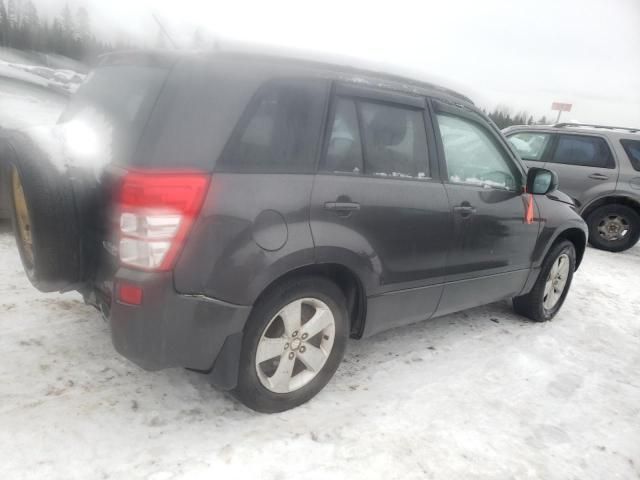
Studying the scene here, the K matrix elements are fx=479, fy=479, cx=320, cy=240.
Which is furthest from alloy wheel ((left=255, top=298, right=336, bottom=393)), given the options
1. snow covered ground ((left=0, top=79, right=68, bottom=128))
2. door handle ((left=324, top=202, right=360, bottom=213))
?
snow covered ground ((left=0, top=79, right=68, bottom=128))

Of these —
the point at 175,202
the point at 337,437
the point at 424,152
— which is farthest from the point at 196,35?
the point at 337,437

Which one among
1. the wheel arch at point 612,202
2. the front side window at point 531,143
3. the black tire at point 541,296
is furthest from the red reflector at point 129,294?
the wheel arch at point 612,202

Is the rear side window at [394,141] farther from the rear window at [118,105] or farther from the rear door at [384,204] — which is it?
the rear window at [118,105]

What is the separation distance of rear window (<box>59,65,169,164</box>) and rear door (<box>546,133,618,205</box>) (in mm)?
7547

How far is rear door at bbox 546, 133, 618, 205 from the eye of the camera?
7.97 meters

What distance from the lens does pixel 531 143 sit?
8.65 metres

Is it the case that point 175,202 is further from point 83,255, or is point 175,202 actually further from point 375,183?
point 375,183

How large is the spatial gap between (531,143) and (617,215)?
1.88 m

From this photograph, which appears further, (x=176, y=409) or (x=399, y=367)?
(x=399, y=367)

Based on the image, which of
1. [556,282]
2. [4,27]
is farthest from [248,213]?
[4,27]

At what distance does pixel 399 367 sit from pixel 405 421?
1.99 feet

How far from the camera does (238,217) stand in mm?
2037

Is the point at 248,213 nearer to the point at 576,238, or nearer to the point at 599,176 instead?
the point at 576,238

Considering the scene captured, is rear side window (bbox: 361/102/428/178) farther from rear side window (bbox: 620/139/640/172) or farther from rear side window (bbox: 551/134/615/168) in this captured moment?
rear side window (bbox: 620/139/640/172)
